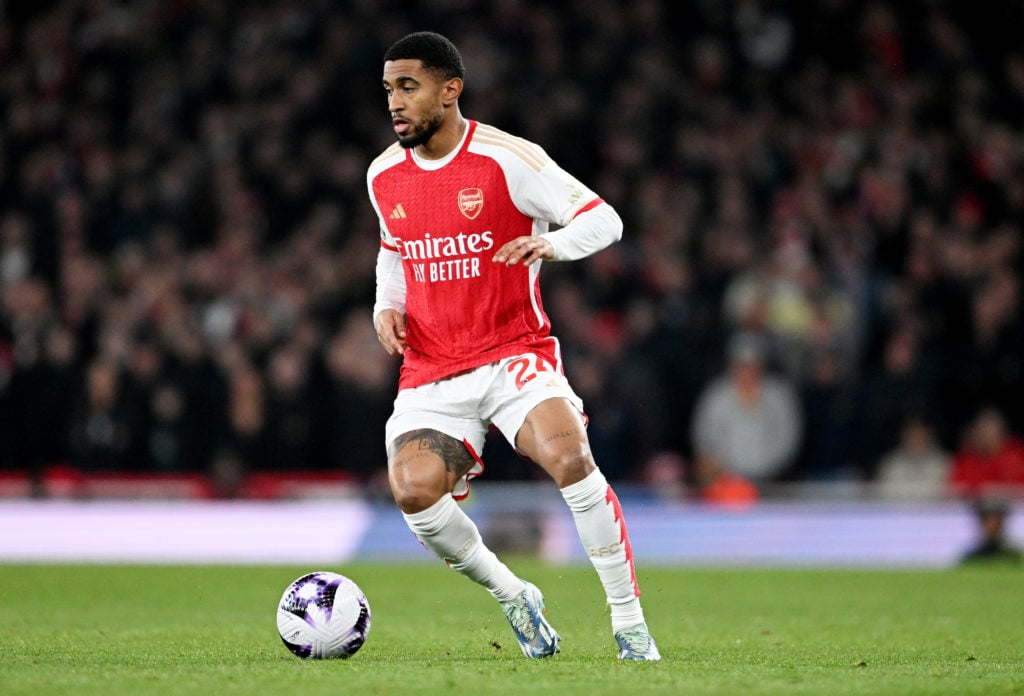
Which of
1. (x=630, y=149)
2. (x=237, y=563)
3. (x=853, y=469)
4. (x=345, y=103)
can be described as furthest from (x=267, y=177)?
(x=853, y=469)

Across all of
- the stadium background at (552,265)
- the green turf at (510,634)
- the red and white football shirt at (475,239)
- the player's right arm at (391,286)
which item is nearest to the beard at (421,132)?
the red and white football shirt at (475,239)

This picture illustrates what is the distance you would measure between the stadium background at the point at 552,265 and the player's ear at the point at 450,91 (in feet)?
25.9

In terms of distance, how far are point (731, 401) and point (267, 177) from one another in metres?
6.09

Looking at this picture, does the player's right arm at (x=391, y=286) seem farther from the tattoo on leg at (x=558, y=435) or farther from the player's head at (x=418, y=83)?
the tattoo on leg at (x=558, y=435)

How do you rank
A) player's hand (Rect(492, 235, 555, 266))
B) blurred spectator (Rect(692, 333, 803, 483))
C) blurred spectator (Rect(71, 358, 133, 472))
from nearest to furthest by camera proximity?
1. player's hand (Rect(492, 235, 555, 266))
2. blurred spectator (Rect(71, 358, 133, 472))
3. blurred spectator (Rect(692, 333, 803, 483))

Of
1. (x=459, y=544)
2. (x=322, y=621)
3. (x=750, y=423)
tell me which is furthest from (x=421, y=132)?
(x=750, y=423)

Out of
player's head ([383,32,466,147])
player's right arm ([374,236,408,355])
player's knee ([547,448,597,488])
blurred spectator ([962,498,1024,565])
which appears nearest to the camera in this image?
player's knee ([547,448,597,488])

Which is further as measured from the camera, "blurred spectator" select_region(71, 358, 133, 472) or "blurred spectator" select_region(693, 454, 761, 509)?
"blurred spectator" select_region(693, 454, 761, 509)

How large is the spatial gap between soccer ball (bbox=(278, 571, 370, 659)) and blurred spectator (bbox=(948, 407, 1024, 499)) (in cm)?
924

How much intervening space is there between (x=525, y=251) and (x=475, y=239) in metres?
0.59

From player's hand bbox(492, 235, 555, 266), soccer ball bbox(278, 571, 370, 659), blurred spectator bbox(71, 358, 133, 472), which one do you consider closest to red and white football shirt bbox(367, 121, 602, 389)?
player's hand bbox(492, 235, 555, 266)

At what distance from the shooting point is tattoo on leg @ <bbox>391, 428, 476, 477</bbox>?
6949 millimetres

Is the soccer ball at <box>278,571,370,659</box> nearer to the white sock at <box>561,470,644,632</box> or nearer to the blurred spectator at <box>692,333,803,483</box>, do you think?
the white sock at <box>561,470,644,632</box>

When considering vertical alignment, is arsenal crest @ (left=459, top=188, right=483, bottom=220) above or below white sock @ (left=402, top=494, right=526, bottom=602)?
above
